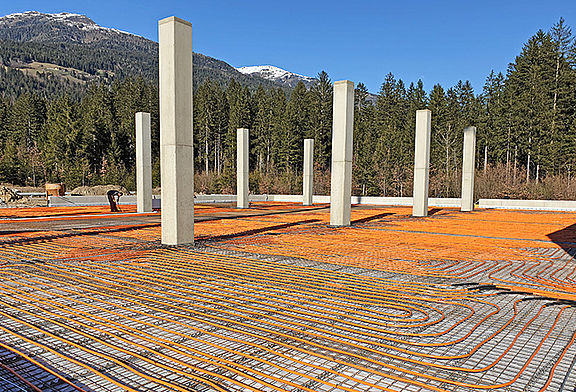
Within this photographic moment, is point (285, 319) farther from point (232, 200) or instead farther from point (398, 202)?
point (232, 200)

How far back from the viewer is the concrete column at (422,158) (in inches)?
681

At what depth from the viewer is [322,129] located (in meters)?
55.4

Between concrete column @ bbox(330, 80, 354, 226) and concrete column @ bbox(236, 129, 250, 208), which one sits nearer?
concrete column @ bbox(330, 80, 354, 226)

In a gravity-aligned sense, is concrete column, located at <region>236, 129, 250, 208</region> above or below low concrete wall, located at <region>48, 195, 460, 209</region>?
above

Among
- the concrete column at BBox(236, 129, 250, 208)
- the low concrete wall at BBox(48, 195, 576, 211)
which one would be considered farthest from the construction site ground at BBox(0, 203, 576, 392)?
the low concrete wall at BBox(48, 195, 576, 211)

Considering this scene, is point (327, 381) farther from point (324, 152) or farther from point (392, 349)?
point (324, 152)

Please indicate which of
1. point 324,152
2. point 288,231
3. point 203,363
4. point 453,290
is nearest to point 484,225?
point 288,231

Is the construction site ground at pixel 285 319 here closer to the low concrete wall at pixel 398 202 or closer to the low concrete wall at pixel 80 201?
the low concrete wall at pixel 80 201

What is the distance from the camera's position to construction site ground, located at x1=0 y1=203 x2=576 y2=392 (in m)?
3.18

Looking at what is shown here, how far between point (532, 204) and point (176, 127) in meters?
23.6

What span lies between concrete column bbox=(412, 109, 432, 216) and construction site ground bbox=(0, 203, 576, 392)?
8.65m

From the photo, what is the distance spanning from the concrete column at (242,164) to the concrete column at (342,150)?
8.83 m

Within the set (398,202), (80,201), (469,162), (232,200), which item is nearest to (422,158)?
(469,162)

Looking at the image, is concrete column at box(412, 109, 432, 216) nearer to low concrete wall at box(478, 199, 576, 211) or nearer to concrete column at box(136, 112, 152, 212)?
low concrete wall at box(478, 199, 576, 211)
